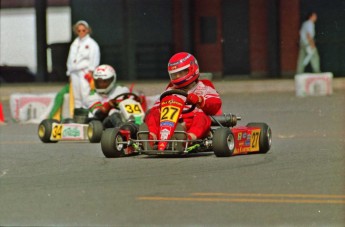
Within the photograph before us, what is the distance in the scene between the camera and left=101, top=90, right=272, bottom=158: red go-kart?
11156 millimetres

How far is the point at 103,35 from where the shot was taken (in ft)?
98.9

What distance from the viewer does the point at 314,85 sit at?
2305 cm

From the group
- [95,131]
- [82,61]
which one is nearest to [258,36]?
[82,61]

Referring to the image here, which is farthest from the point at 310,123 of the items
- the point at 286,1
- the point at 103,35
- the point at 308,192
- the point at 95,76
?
the point at 103,35

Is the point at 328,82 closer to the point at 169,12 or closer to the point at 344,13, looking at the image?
the point at 344,13

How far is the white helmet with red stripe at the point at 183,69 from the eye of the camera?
1187 centimetres

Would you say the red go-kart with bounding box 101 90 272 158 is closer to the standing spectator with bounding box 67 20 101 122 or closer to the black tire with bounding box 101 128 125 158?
the black tire with bounding box 101 128 125 158

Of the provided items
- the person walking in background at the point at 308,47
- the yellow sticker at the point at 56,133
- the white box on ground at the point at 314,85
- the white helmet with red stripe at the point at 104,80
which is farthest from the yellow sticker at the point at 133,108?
the person walking in background at the point at 308,47

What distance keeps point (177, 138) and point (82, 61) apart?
284 inches

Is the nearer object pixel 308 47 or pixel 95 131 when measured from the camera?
pixel 95 131

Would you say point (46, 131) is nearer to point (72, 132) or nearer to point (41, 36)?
point (72, 132)

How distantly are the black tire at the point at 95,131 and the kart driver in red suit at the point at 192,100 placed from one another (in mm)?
2216

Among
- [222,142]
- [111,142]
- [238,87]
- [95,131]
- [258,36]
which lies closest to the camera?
[222,142]

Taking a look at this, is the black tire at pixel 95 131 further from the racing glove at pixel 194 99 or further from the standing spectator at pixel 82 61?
the standing spectator at pixel 82 61
